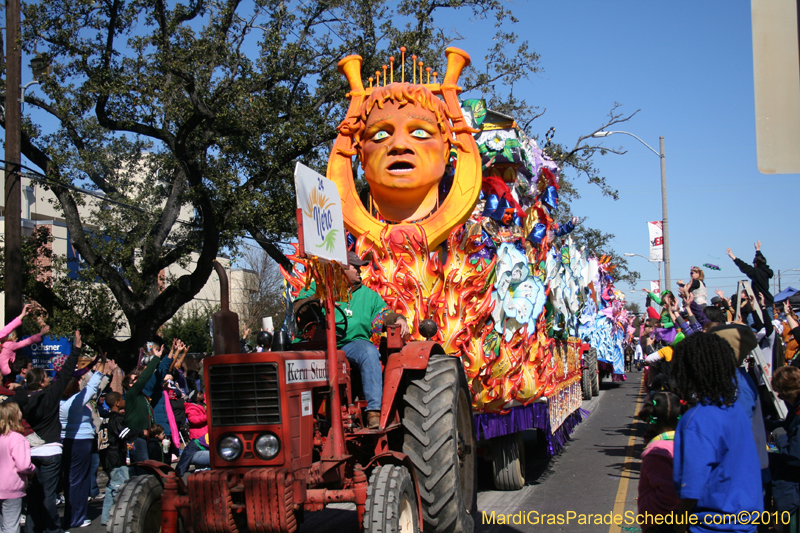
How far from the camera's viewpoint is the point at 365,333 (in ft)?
18.0

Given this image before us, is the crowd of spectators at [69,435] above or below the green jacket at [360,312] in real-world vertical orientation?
below

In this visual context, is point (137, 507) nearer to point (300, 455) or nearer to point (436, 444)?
point (300, 455)

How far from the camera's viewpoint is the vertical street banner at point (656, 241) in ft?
67.8

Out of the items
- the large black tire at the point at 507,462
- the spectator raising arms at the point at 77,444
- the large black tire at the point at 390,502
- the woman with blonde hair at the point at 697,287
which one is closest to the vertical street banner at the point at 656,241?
the woman with blonde hair at the point at 697,287

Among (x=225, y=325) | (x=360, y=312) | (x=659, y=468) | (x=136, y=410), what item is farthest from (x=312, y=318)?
(x=136, y=410)

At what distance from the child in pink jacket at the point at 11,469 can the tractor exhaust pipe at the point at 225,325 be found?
2.66m

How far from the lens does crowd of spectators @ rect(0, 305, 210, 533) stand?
6.27 m

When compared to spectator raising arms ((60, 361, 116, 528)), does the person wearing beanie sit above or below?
above

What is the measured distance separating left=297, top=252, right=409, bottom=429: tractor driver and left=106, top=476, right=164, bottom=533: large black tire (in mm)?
1495

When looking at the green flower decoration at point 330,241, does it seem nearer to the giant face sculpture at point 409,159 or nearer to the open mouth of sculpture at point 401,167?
the giant face sculpture at point 409,159

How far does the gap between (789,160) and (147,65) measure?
45.6 ft

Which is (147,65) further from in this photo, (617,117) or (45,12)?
(617,117)

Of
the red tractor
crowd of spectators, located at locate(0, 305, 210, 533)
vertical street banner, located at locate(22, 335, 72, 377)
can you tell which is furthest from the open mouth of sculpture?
vertical street banner, located at locate(22, 335, 72, 377)

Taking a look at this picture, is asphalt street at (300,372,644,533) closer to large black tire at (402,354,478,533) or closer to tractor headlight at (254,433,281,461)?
large black tire at (402,354,478,533)
